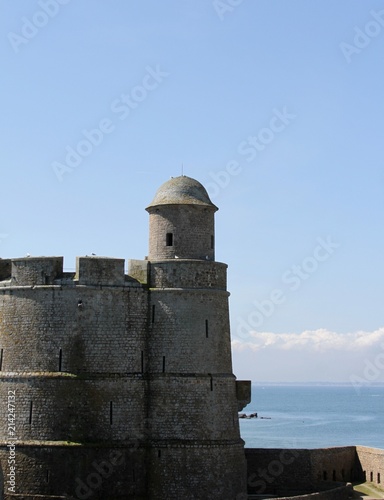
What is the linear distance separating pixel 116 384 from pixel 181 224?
21.5 ft

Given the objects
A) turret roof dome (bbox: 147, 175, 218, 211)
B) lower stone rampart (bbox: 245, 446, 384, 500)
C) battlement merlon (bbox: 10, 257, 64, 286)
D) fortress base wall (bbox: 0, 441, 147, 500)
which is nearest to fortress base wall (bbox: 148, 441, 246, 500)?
fortress base wall (bbox: 0, 441, 147, 500)

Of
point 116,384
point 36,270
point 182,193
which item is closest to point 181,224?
point 182,193

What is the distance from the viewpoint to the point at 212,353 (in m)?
31.4

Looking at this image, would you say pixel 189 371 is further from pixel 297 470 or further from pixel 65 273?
pixel 297 470

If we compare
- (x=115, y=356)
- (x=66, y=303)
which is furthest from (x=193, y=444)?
(x=66, y=303)

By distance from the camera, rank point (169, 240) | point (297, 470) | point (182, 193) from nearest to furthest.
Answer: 1. point (169, 240)
2. point (182, 193)
3. point (297, 470)

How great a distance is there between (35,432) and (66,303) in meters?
4.63

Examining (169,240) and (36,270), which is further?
(169,240)

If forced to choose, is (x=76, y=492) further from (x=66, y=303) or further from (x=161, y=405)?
(x=66, y=303)

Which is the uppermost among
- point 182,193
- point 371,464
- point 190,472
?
point 182,193

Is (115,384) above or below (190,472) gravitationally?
above

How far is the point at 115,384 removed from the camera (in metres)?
30.4

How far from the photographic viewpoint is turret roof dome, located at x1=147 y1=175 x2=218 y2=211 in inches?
1283

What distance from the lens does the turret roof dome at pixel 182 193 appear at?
107 feet
